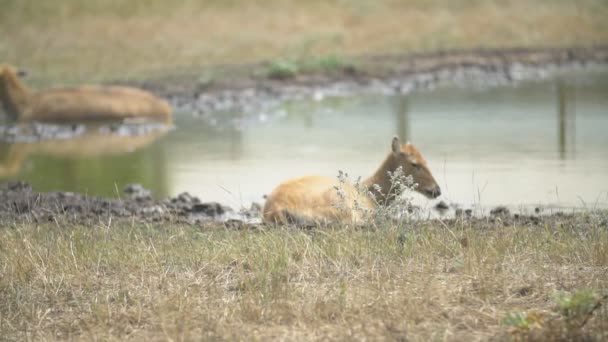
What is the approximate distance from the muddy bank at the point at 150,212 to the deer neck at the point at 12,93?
25.5 ft

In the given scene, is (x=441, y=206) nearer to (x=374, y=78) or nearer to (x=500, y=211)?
(x=500, y=211)

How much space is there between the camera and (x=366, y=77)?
24.4m

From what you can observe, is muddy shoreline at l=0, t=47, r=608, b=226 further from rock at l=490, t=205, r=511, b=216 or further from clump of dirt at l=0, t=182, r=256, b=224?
rock at l=490, t=205, r=511, b=216

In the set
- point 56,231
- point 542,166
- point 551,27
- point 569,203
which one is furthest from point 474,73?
point 56,231

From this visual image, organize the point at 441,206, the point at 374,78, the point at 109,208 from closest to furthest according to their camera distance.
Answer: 1. the point at 109,208
2. the point at 441,206
3. the point at 374,78

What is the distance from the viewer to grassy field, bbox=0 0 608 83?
1034 inches

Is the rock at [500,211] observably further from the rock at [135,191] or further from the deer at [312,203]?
the rock at [135,191]

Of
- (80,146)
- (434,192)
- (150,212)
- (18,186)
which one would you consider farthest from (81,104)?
(434,192)

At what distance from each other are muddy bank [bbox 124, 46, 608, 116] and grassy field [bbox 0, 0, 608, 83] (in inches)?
30.0

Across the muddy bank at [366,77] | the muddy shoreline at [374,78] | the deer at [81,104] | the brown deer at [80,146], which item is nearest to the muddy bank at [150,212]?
the brown deer at [80,146]

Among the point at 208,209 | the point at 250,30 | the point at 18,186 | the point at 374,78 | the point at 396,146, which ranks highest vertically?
the point at 250,30

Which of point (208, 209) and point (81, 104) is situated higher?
point (81, 104)

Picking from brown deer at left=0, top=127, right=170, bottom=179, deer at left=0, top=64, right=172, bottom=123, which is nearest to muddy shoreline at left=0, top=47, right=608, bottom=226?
deer at left=0, top=64, right=172, bottom=123

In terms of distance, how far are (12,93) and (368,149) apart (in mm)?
7987
